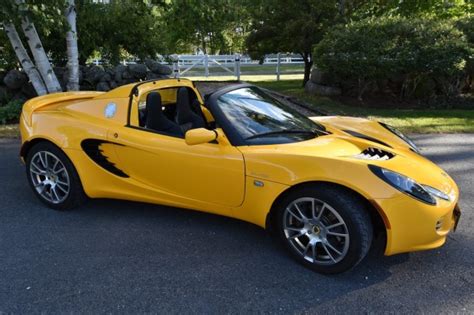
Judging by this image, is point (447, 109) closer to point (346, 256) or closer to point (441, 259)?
point (441, 259)

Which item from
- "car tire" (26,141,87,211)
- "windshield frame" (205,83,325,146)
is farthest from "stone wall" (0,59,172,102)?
"windshield frame" (205,83,325,146)

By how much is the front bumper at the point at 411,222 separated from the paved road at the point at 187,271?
1.04 ft

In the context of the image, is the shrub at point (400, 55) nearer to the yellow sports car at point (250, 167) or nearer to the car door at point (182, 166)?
the yellow sports car at point (250, 167)

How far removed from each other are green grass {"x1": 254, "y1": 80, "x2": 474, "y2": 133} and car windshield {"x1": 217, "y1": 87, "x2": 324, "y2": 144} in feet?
15.1

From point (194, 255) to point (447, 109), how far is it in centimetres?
911

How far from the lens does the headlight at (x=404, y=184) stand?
260cm

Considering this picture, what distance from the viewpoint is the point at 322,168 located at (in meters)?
2.73

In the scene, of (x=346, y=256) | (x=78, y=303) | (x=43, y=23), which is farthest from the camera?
(x=43, y=23)

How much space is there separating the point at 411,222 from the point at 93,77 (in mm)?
9119

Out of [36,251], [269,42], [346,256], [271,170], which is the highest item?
[269,42]

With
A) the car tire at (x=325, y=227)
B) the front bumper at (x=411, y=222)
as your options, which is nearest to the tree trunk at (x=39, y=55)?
the car tire at (x=325, y=227)

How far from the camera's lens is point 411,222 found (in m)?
2.57

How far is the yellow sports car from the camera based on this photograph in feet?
8.70

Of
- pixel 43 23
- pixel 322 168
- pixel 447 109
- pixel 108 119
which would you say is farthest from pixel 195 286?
pixel 447 109
